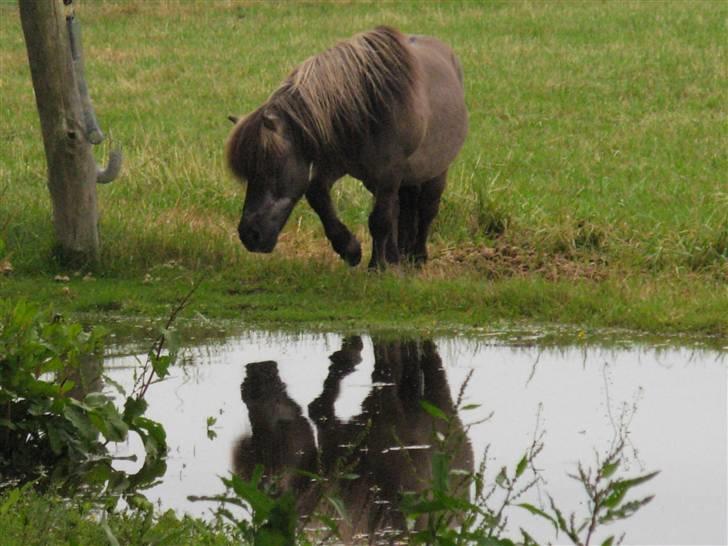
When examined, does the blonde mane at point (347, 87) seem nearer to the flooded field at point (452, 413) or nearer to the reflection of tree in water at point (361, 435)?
the flooded field at point (452, 413)

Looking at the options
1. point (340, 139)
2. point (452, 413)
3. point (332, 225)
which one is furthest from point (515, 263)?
point (452, 413)

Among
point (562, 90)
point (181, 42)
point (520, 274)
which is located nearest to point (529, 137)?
point (562, 90)

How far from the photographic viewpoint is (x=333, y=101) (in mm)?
10672

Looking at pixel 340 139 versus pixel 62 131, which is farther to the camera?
pixel 62 131

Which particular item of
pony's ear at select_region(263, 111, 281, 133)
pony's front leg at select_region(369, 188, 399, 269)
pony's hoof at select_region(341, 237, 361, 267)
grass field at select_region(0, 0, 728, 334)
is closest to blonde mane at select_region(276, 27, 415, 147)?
pony's ear at select_region(263, 111, 281, 133)

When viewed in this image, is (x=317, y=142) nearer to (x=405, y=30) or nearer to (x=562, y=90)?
(x=562, y=90)

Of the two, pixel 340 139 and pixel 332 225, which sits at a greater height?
pixel 340 139

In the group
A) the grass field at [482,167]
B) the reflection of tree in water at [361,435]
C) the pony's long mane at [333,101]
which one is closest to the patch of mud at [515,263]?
the grass field at [482,167]

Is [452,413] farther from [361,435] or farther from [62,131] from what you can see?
[62,131]

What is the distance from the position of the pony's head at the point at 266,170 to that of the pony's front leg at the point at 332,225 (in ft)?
0.82

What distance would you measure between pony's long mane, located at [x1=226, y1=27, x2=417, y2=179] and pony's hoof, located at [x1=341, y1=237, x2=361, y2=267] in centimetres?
78

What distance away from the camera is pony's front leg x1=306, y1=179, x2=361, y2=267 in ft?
36.8

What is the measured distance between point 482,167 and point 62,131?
559 centimetres

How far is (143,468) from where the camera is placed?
704cm
